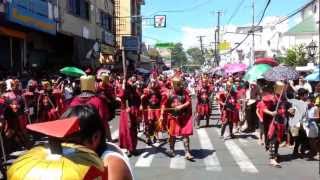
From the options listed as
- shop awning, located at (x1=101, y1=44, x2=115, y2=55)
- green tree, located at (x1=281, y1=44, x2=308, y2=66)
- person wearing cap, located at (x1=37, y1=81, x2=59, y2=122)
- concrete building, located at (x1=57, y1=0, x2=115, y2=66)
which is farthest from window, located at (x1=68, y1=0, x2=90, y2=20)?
green tree, located at (x1=281, y1=44, x2=308, y2=66)

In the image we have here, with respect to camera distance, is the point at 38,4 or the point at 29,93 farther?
the point at 38,4

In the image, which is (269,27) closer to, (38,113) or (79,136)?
(38,113)

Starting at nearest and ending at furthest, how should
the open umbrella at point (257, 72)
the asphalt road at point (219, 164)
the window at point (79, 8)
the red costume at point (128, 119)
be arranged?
the asphalt road at point (219, 164)
the red costume at point (128, 119)
the open umbrella at point (257, 72)
the window at point (79, 8)

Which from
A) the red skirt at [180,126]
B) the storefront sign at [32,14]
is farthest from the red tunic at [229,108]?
the storefront sign at [32,14]

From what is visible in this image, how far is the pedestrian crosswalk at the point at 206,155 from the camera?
11.8m

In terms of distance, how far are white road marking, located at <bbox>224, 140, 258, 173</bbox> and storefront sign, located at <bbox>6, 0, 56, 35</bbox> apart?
8140 mm

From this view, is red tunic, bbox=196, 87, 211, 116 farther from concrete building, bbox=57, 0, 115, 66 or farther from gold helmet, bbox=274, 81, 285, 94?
concrete building, bbox=57, 0, 115, 66

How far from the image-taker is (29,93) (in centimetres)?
1605

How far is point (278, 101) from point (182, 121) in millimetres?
1982

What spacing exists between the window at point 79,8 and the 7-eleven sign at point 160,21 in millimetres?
13702

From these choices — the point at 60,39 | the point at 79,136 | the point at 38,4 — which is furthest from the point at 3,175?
the point at 60,39

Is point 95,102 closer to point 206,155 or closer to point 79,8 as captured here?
point 206,155

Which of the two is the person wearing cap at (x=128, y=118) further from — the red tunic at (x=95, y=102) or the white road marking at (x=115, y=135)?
the white road marking at (x=115, y=135)

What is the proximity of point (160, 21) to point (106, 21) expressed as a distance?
6110mm
